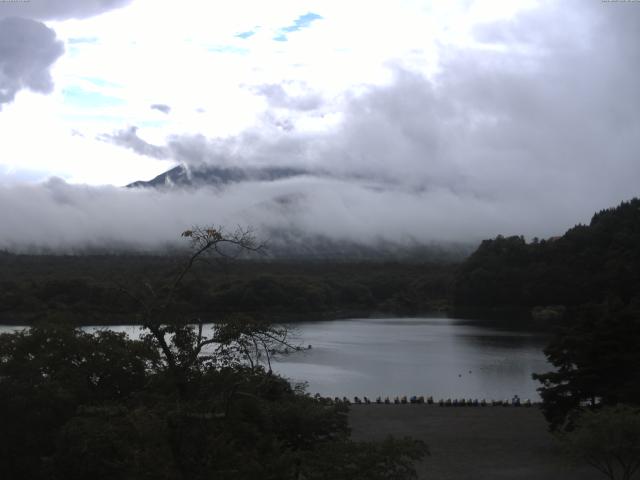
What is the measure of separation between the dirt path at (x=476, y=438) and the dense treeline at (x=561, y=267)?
4272 centimetres

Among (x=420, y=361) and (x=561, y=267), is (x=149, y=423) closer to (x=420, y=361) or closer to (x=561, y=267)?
(x=420, y=361)

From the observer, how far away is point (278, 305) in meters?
74.4

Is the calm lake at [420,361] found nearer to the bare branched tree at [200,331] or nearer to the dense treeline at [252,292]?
the dense treeline at [252,292]

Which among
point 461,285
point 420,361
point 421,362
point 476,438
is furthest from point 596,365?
point 461,285

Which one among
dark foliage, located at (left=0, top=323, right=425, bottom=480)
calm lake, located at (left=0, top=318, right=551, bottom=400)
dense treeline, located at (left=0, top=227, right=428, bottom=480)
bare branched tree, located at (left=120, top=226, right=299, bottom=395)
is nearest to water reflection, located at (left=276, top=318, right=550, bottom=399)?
calm lake, located at (left=0, top=318, right=551, bottom=400)

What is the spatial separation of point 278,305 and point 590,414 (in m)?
60.5

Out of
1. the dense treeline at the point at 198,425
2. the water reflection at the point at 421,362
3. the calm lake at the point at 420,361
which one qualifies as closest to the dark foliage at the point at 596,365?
the calm lake at the point at 420,361

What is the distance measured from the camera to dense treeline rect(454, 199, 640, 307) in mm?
68500

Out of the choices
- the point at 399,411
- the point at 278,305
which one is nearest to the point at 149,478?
the point at 399,411

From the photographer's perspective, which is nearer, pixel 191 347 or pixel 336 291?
pixel 191 347

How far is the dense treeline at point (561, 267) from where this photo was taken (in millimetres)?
68500

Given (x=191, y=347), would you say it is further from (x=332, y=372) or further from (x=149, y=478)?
(x=332, y=372)

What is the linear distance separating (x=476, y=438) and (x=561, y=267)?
5789cm

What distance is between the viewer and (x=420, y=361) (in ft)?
140
